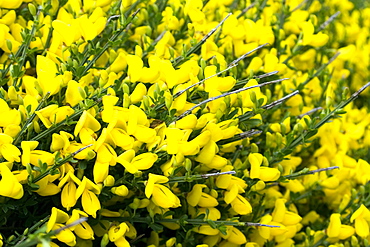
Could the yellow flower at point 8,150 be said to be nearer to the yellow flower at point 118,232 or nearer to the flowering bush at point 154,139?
the flowering bush at point 154,139

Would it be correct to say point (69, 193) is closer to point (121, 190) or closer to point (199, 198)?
point (121, 190)

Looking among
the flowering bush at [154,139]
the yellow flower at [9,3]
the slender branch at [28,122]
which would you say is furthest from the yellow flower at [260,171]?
the yellow flower at [9,3]

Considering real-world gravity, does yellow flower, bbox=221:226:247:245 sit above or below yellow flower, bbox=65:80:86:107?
below

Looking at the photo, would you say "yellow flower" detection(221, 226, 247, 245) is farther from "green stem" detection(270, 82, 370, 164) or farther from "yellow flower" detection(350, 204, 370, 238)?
"yellow flower" detection(350, 204, 370, 238)

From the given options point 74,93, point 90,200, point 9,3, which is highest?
point 9,3

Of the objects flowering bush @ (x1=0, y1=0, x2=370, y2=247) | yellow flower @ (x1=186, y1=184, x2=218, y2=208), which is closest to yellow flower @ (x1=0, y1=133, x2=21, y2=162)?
flowering bush @ (x1=0, y1=0, x2=370, y2=247)

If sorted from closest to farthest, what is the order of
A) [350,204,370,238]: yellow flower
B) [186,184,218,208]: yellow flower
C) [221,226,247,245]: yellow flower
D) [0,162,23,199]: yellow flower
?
1. [0,162,23,199]: yellow flower
2. [186,184,218,208]: yellow flower
3. [221,226,247,245]: yellow flower
4. [350,204,370,238]: yellow flower

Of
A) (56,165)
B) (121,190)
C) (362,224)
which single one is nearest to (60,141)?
(56,165)

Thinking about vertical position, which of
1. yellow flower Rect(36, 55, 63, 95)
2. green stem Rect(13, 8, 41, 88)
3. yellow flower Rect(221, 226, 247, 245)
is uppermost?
green stem Rect(13, 8, 41, 88)
